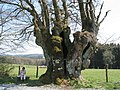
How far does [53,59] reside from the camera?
18.3 meters

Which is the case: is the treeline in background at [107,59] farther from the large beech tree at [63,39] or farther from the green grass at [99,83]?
the large beech tree at [63,39]

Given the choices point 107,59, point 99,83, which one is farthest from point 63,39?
point 107,59

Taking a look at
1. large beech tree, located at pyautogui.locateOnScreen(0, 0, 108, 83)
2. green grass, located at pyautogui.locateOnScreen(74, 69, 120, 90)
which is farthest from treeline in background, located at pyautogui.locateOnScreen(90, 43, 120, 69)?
large beech tree, located at pyautogui.locateOnScreen(0, 0, 108, 83)

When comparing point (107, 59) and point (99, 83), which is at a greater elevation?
point (107, 59)

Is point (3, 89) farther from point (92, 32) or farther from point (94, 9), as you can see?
point (94, 9)

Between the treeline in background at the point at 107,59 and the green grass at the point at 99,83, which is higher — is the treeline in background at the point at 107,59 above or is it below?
above

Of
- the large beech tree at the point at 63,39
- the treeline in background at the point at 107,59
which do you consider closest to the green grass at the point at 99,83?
the large beech tree at the point at 63,39

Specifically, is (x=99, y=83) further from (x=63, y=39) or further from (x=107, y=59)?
(x=107, y=59)

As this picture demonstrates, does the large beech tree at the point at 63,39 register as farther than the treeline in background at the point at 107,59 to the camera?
No

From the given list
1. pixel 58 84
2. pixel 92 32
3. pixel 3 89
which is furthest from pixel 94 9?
pixel 3 89

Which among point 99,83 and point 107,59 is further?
point 107,59

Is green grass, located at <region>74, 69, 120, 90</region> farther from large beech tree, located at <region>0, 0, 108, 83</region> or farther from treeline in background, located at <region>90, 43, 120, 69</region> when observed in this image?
treeline in background, located at <region>90, 43, 120, 69</region>

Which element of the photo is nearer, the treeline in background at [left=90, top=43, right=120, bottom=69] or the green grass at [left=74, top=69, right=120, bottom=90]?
the green grass at [left=74, top=69, right=120, bottom=90]

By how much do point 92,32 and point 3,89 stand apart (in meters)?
7.47
